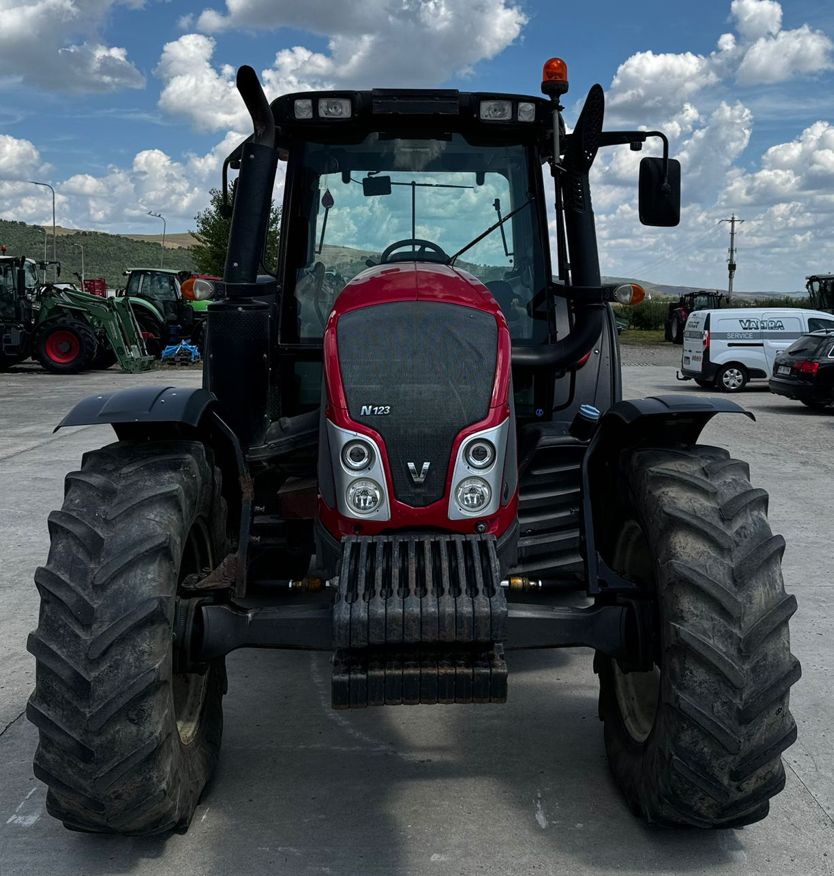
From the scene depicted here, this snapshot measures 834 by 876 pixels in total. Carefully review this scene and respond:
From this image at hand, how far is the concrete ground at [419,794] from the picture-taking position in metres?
3.31

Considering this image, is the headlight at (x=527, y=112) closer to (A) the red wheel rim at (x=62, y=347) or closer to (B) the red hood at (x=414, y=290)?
(B) the red hood at (x=414, y=290)

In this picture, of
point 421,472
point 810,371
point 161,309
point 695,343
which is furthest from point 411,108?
point 161,309

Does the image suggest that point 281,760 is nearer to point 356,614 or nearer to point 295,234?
point 356,614

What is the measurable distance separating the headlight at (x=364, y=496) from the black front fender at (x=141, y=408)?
23.5 inches

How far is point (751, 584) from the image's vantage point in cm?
317

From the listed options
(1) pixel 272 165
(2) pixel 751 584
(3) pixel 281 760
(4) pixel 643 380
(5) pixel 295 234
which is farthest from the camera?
(4) pixel 643 380

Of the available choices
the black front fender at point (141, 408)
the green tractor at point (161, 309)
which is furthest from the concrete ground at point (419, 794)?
the green tractor at point (161, 309)

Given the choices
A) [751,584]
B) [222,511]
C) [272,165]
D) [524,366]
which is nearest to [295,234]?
[272,165]

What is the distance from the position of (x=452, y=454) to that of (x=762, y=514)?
103cm

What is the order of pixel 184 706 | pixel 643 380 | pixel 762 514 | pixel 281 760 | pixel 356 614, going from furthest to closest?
pixel 643 380 < pixel 281 760 < pixel 184 706 < pixel 762 514 < pixel 356 614

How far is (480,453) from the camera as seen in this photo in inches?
132

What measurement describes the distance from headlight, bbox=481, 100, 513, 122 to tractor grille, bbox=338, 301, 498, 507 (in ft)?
4.62

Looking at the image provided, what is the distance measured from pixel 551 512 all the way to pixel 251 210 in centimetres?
186

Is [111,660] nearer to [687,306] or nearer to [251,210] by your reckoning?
[251,210]
